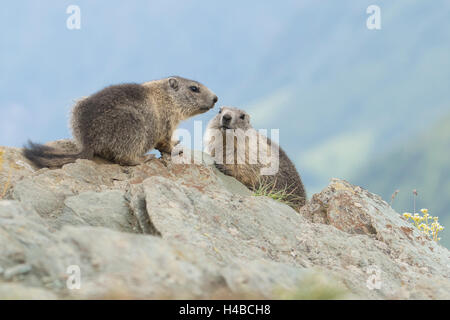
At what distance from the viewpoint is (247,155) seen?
10.8 meters

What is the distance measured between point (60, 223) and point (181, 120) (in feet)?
→ 15.5

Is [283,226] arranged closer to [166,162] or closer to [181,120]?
[166,162]

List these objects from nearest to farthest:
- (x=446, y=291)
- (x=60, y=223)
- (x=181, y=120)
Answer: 1. (x=446, y=291)
2. (x=60, y=223)
3. (x=181, y=120)

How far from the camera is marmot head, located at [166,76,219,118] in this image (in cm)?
1000

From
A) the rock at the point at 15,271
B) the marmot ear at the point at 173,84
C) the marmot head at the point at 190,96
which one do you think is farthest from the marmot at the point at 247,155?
the rock at the point at 15,271

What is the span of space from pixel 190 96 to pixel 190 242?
559 cm

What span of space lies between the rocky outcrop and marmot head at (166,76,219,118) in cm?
163

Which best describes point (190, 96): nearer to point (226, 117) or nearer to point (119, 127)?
point (226, 117)

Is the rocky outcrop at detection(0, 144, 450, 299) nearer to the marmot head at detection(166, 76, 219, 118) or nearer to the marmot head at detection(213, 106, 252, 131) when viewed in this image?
the marmot head at detection(166, 76, 219, 118)

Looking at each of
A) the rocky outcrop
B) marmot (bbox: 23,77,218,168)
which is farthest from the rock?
marmot (bbox: 23,77,218,168)

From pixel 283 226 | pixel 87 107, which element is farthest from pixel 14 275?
pixel 87 107

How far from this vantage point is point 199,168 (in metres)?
8.96

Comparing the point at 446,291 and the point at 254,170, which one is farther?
the point at 254,170

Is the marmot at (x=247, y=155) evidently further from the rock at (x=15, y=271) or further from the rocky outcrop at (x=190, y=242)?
the rock at (x=15, y=271)
